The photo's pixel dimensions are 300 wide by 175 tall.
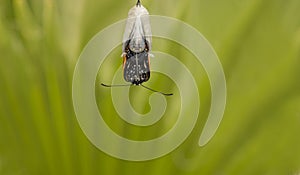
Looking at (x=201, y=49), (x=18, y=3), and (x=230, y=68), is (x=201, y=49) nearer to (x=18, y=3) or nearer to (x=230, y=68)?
(x=230, y=68)

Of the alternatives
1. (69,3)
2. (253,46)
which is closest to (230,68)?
(253,46)

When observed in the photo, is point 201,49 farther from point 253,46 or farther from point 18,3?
point 18,3

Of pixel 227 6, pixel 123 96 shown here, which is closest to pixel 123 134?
pixel 123 96
